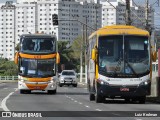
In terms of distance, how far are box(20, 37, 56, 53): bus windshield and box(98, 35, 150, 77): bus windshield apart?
13342mm

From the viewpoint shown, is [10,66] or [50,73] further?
[10,66]

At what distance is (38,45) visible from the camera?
45.3 meters

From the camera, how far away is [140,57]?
3200 centimetres

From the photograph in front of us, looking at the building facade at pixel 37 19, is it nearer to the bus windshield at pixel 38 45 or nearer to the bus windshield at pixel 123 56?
the bus windshield at pixel 38 45

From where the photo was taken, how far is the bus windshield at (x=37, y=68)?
45.7 meters

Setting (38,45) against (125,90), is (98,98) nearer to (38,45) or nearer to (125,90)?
(125,90)

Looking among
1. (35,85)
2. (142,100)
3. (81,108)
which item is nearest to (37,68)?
(35,85)

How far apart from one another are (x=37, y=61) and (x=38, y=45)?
1188 mm

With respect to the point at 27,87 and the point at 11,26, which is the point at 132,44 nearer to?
the point at 27,87

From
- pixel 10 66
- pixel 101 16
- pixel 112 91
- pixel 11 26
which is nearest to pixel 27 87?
pixel 112 91

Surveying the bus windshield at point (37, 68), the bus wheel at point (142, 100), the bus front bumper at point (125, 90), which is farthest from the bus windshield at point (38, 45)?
the bus front bumper at point (125, 90)

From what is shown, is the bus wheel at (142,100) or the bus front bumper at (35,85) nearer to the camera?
the bus wheel at (142,100)

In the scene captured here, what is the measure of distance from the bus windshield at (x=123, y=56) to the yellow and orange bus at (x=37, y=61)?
13.2 m

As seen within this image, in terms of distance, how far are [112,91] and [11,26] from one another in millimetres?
140223
